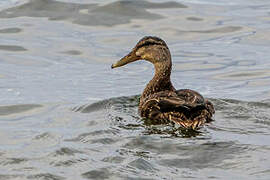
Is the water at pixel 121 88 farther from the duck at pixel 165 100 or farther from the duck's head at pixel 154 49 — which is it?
the duck's head at pixel 154 49

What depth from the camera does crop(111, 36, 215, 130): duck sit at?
419 inches

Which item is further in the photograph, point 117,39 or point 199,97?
point 117,39

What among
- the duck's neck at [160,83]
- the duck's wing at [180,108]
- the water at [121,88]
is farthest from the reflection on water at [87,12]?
the duck's wing at [180,108]

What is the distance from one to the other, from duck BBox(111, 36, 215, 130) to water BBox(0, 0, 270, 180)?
0.55 ft

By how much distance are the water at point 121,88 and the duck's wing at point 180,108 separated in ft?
0.54

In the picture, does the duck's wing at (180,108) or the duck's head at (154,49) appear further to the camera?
the duck's head at (154,49)

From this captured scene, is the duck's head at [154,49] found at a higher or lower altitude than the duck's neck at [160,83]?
higher

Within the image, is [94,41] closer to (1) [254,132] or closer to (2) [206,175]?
(1) [254,132]

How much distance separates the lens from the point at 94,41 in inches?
711

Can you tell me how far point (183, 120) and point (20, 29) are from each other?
906cm

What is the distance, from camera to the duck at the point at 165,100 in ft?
34.9

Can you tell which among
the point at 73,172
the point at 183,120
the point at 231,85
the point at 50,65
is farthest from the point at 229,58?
the point at 73,172

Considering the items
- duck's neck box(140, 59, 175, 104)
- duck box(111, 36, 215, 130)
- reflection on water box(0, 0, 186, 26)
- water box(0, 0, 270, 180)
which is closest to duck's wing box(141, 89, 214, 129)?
duck box(111, 36, 215, 130)

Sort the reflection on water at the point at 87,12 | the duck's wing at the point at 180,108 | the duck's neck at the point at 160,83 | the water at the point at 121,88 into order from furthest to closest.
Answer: the reflection on water at the point at 87,12 → the duck's neck at the point at 160,83 → the duck's wing at the point at 180,108 → the water at the point at 121,88
